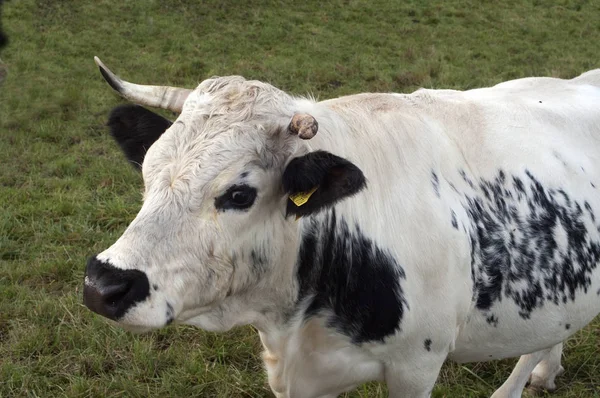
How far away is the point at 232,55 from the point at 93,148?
3999mm

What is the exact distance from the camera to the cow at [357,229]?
245 centimetres

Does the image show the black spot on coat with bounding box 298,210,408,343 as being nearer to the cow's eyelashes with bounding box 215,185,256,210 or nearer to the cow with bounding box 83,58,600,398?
the cow with bounding box 83,58,600,398

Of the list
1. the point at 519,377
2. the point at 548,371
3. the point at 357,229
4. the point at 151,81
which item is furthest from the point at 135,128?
the point at 151,81

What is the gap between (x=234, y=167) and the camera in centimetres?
248

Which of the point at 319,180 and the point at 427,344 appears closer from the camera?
the point at 319,180

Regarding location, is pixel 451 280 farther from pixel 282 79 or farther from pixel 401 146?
pixel 282 79

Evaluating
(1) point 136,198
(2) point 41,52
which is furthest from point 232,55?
(1) point 136,198

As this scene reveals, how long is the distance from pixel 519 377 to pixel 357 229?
1.79 m

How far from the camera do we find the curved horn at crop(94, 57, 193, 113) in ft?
9.61

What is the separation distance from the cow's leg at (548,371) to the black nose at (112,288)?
282 centimetres

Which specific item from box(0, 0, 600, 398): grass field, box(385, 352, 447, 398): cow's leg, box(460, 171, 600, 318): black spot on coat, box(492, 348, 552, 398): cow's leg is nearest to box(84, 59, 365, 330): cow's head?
box(385, 352, 447, 398): cow's leg

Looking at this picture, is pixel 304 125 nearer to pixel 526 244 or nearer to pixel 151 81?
pixel 526 244

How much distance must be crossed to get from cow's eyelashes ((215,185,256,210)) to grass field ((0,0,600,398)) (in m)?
1.76

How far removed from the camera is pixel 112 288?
7.39 ft
